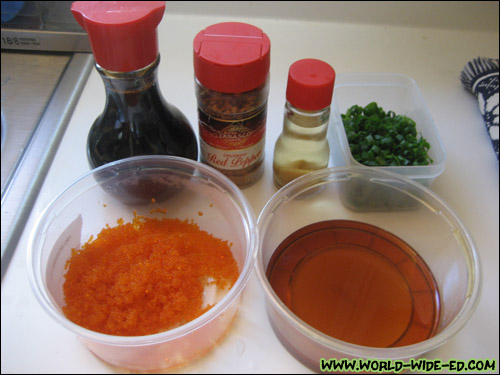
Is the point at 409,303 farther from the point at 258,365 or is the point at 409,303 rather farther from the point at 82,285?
the point at 82,285

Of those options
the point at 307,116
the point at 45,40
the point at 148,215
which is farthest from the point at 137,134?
the point at 45,40

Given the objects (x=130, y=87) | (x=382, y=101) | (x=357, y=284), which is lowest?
(x=357, y=284)

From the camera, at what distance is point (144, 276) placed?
57cm

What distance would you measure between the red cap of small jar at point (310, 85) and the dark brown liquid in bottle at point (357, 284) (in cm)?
20

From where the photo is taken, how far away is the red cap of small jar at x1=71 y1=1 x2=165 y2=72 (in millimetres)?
479

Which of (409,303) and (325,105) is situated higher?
(325,105)

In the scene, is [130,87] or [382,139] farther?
[382,139]

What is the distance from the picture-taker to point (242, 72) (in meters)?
0.52

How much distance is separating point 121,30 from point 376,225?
1.48 feet

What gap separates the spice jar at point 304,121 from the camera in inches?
21.4

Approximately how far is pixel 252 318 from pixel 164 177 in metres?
0.24

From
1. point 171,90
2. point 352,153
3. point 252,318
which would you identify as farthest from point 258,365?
point 171,90

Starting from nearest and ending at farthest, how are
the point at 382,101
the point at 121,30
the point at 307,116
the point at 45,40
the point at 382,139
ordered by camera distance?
the point at 121,30, the point at 307,116, the point at 382,139, the point at 382,101, the point at 45,40

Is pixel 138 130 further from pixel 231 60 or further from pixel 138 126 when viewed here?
pixel 231 60
